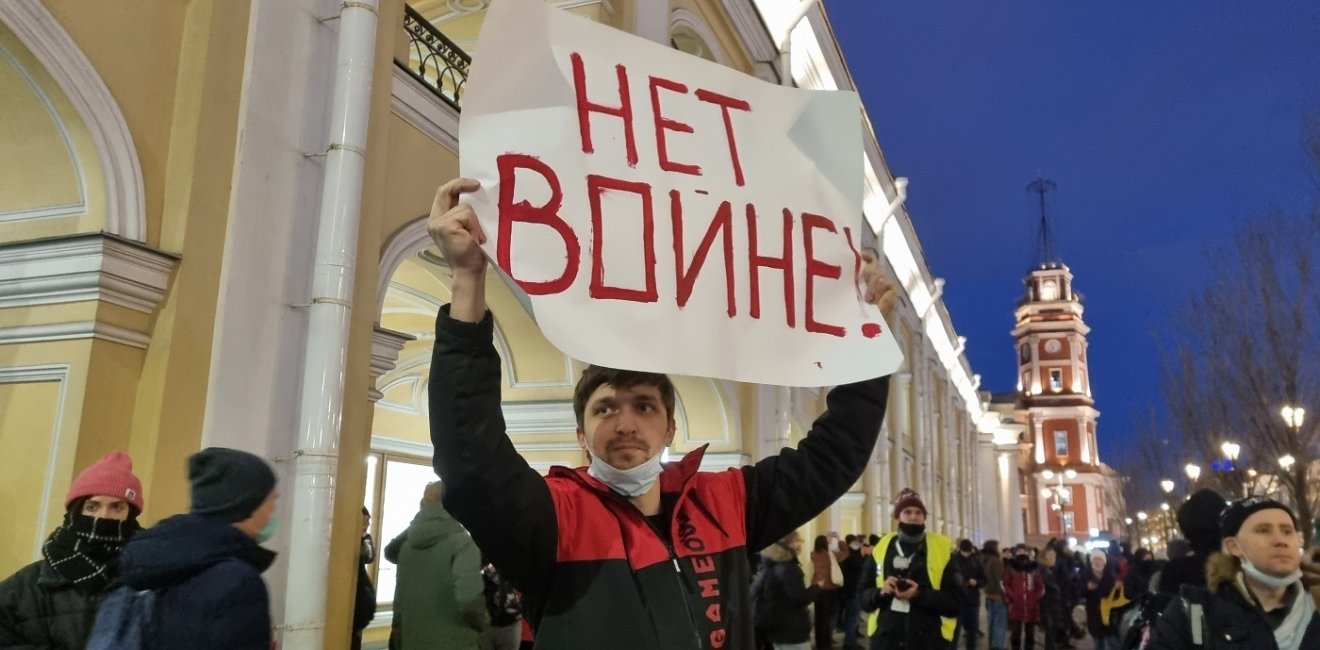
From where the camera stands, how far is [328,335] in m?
5.62

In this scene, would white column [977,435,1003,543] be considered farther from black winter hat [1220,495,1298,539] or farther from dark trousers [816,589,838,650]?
black winter hat [1220,495,1298,539]

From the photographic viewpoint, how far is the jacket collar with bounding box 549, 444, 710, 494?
1948 millimetres

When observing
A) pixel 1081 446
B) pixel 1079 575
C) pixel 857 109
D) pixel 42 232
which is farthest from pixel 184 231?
pixel 1081 446

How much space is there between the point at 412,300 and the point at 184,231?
5.88 m

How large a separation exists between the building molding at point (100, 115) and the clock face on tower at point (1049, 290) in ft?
252

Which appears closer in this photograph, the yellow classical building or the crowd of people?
the crowd of people

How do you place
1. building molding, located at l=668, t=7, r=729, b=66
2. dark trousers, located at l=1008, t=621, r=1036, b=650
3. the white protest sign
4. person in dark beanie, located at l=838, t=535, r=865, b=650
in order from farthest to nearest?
person in dark beanie, located at l=838, t=535, r=865, b=650 → dark trousers, located at l=1008, t=621, r=1036, b=650 → building molding, located at l=668, t=7, r=729, b=66 → the white protest sign

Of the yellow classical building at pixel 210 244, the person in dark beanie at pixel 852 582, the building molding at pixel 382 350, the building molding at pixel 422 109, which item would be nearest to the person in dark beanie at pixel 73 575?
the yellow classical building at pixel 210 244

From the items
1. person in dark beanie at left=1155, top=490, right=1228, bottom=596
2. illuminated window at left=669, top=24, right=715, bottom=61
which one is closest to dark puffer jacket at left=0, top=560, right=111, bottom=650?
person in dark beanie at left=1155, top=490, right=1228, bottom=596

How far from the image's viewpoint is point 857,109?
2.72 meters

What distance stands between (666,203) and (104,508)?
236 cm

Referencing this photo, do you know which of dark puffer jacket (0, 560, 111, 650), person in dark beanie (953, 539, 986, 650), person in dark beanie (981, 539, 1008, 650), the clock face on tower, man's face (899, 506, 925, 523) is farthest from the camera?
the clock face on tower

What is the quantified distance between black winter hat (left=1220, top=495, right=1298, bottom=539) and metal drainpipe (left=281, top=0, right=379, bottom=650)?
4390mm

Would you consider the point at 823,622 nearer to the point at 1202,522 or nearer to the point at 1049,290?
the point at 1202,522
